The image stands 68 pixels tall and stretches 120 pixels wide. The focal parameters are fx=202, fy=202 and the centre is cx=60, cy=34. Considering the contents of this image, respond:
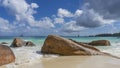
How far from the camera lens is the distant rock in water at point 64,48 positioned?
38.4ft

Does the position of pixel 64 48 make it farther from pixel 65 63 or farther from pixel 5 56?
pixel 5 56

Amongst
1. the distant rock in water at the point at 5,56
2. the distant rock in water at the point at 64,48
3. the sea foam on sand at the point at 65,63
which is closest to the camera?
the sea foam on sand at the point at 65,63

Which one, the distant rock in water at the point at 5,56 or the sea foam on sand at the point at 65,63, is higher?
the distant rock in water at the point at 5,56

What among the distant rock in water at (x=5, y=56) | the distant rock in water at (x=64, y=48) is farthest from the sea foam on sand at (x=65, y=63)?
the distant rock in water at (x=64, y=48)

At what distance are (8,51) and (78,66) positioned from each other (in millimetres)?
3090

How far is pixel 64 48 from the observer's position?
12000 millimetres

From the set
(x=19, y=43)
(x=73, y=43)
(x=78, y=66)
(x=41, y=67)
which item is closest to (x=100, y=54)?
(x=73, y=43)

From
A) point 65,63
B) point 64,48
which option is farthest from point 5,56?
point 64,48

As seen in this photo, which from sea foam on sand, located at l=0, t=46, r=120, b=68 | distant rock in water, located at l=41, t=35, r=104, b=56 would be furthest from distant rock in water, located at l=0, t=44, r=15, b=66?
distant rock in water, located at l=41, t=35, r=104, b=56

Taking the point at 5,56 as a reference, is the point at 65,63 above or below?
below

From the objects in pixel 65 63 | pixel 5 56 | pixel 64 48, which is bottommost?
pixel 65 63

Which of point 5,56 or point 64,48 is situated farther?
point 64,48

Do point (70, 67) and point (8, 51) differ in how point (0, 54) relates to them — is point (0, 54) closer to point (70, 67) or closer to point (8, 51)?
point (8, 51)

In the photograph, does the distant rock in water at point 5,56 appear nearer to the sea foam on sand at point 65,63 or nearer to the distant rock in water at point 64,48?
the sea foam on sand at point 65,63
